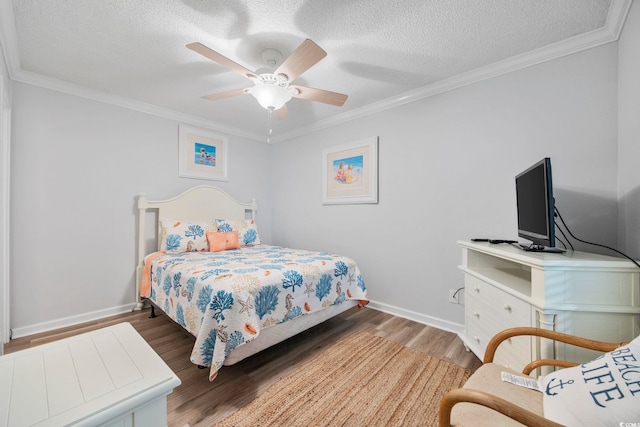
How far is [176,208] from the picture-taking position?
325 centimetres

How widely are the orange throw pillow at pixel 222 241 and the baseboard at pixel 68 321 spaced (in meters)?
1.10

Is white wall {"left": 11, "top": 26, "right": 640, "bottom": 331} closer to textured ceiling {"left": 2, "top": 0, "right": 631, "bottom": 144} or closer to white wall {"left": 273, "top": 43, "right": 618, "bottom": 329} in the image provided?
white wall {"left": 273, "top": 43, "right": 618, "bottom": 329}

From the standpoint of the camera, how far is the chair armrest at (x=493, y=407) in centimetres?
71

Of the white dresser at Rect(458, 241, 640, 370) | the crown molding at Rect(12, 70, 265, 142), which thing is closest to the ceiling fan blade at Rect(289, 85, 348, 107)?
the white dresser at Rect(458, 241, 640, 370)

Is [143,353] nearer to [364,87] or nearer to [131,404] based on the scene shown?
[131,404]

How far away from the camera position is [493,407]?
76cm

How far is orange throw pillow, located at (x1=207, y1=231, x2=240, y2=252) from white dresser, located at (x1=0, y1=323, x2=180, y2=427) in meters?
2.20

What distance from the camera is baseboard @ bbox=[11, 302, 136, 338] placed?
7.64 feet

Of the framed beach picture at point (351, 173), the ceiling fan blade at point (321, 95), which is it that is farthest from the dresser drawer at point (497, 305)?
the ceiling fan blade at point (321, 95)

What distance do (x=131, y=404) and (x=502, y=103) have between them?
9.74ft

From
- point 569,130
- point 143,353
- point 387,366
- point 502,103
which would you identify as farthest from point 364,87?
point 143,353

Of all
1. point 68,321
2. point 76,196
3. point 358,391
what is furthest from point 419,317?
point 76,196

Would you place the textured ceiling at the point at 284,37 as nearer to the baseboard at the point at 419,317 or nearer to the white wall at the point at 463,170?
the white wall at the point at 463,170

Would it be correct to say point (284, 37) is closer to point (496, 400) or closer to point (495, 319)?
point (496, 400)
